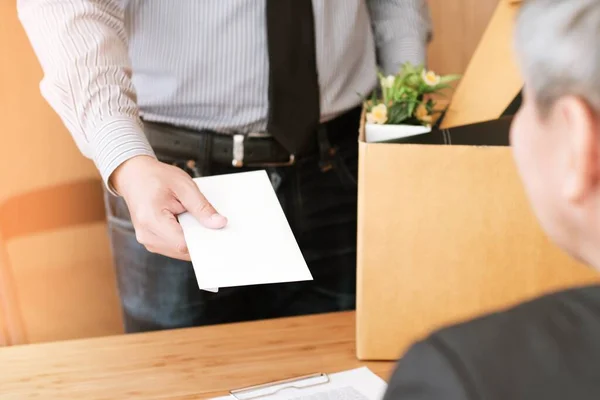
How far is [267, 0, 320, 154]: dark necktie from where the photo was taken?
1.30 metres

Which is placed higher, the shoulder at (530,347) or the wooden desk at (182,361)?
the shoulder at (530,347)

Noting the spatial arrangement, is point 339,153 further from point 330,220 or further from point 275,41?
point 275,41

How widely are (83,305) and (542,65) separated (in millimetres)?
1398

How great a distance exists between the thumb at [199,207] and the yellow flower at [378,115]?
30 cm

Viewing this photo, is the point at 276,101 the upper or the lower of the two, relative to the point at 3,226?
upper

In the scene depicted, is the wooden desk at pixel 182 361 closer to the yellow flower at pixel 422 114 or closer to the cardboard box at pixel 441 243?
the cardboard box at pixel 441 243

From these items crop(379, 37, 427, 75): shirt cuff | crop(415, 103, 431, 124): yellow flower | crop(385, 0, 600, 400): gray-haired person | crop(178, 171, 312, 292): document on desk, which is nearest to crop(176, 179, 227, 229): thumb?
crop(178, 171, 312, 292): document on desk

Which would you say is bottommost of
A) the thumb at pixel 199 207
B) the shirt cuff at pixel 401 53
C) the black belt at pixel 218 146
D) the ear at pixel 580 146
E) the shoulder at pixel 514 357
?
the black belt at pixel 218 146

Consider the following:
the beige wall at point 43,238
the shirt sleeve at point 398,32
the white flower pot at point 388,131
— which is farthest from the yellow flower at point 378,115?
the beige wall at point 43,238

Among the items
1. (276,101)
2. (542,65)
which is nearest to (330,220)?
(276,101)

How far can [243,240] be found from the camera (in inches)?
38.7

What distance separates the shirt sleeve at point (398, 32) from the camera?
1.54 m

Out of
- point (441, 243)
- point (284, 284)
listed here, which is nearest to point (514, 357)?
point (441, 243)

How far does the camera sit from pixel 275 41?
1.30m
